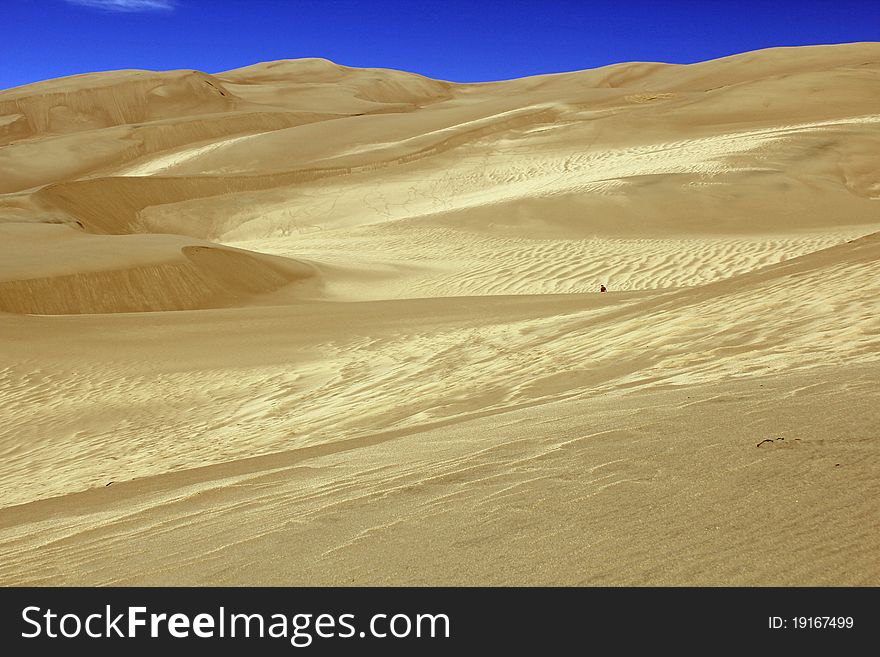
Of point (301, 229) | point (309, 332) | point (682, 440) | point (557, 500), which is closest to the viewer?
point (557, 500)

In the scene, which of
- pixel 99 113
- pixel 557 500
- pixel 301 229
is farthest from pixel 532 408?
pixel 99 113

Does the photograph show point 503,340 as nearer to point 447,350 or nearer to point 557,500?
point 447,350

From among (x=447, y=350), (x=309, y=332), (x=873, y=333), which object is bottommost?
(x=873, y=333)

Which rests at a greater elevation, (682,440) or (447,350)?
(447,350)

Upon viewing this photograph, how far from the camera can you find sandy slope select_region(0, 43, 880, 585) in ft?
11.7

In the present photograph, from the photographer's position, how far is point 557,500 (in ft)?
12.7

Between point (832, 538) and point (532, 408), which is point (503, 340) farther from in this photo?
point (832, 538)

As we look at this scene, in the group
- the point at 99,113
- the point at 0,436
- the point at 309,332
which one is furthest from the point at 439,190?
the point at 99,113

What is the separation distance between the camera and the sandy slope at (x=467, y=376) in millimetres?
3559

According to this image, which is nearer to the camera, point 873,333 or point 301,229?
point 873,333

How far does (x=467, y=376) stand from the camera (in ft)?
28.4

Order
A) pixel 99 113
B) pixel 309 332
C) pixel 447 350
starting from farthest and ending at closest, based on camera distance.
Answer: pixel 99 113, pixel 309 332, pixel 447 350
